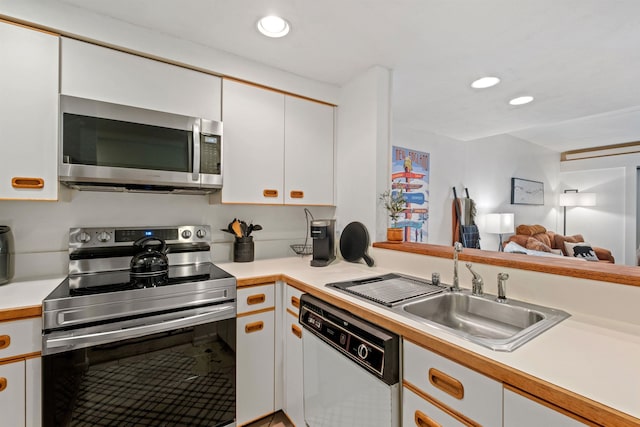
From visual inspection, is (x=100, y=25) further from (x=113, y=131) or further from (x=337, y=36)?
(x=337, y=36)

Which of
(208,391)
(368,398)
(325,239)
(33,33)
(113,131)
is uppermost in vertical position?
(33,33)

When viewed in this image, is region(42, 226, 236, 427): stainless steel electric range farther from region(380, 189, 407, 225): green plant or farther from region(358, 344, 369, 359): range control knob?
region(380, 189, 407, 225): green plant

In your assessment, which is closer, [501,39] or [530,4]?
[530,4]

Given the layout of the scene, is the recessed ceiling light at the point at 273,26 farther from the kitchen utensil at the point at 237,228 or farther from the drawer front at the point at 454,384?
the drawer front at the point at 454,384

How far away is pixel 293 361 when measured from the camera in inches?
63.2

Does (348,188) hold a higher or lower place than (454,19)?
lower

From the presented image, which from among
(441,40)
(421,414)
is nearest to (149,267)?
(421,414)

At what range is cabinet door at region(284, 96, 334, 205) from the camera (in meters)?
2.11

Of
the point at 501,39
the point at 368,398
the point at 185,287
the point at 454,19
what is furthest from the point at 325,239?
the point at 501,39

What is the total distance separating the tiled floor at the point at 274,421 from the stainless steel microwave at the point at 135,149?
1380 mm

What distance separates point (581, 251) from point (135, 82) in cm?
570

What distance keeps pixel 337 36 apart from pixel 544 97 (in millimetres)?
2030

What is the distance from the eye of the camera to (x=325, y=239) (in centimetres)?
199

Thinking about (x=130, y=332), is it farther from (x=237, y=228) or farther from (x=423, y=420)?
(x=423, y=420)
